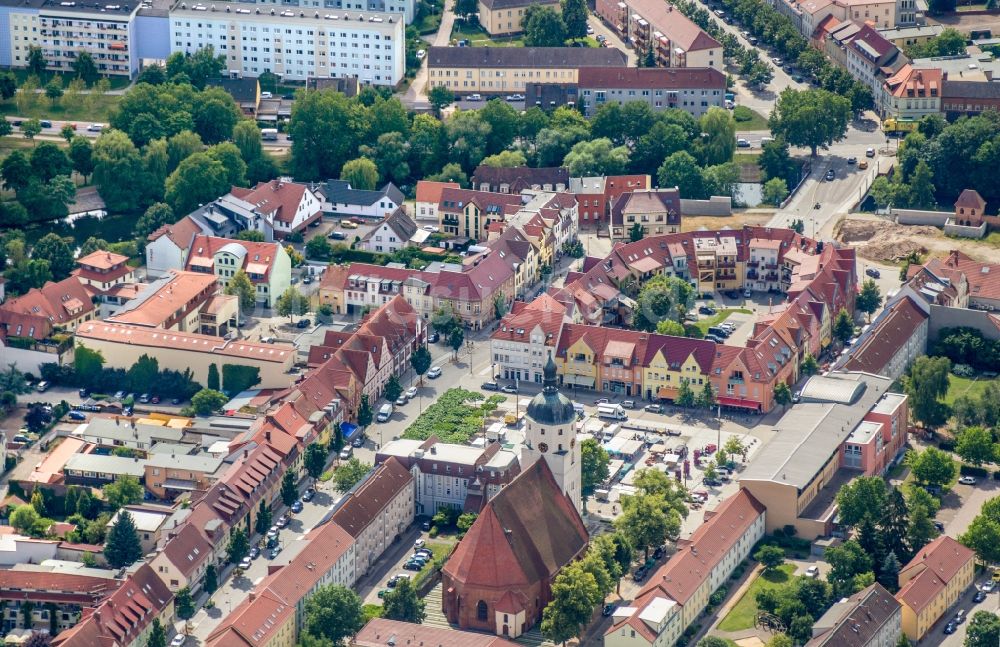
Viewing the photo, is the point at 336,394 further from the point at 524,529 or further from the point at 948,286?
the point at 948,286

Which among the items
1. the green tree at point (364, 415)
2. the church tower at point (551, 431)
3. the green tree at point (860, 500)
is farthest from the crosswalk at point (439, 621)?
the green tree at point (364, 415)

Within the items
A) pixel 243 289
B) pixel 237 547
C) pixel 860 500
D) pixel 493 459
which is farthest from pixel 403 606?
pixel 243 289

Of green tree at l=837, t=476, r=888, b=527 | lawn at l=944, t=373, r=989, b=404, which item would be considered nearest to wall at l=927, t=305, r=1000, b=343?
lawn at l=944, t=373, r=989, b=404

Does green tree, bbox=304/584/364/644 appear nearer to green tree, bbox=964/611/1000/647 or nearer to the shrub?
green tree, bbox=964/611/1000/647

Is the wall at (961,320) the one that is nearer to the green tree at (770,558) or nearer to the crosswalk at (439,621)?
the green tree at (770,558)

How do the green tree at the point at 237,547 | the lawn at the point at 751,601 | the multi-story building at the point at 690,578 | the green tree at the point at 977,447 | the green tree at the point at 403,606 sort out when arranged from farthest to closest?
1. the green tree at the point at 977,447
2. the green tree at the point at 237,547
3. the lawn at the point at 751,601
4. the green tree at the point at 403,606
5. the multi-story building at the point at 690,578

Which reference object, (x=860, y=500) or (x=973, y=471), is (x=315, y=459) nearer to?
→ (x=860, y=500)
